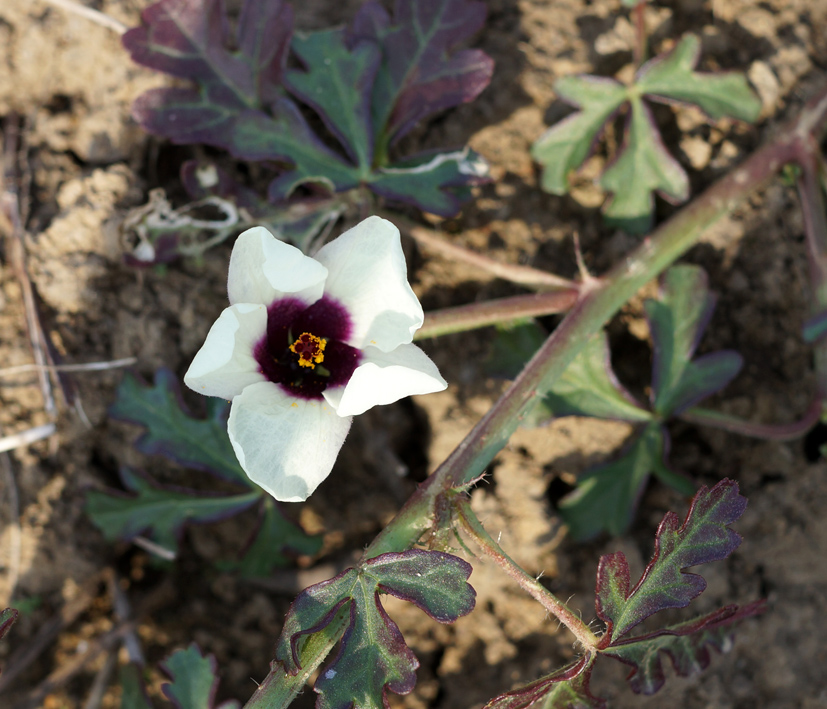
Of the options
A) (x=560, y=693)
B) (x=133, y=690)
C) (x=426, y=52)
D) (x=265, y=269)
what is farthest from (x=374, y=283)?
(x=133, y=690)

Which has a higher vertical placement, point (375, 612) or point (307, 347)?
point (307, 347)

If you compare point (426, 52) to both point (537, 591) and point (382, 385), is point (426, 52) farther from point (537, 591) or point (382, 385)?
point (537, 591)

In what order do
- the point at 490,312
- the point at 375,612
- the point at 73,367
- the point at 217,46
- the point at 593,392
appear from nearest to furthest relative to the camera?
the point at 375,612
the point at 490,312
the point at 217,46
the point at 593,392
the point at 73,367

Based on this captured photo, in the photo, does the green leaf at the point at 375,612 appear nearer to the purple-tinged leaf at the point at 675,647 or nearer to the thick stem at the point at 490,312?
the purple-tinged leaf at the point at 675,647

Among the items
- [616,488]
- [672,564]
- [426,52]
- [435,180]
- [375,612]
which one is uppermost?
[426,52]

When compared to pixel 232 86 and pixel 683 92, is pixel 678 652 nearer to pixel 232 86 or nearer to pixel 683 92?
pixel 683 92

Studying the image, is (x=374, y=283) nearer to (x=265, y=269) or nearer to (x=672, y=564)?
(x=265, y=269)

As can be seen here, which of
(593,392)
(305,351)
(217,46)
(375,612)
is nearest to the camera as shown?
(375,612)

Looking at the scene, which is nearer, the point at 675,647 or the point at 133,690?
the point at 675,647
